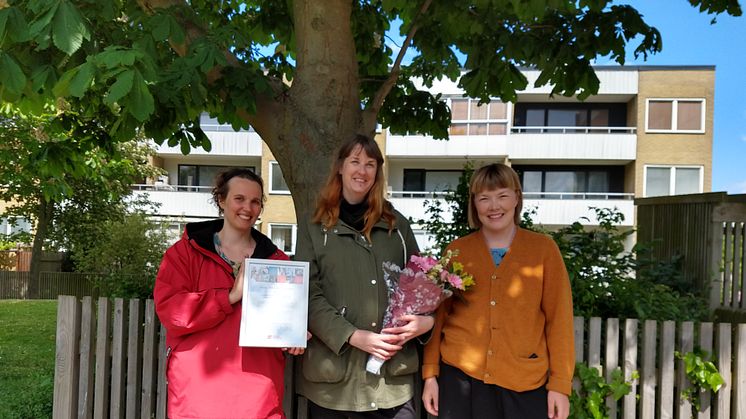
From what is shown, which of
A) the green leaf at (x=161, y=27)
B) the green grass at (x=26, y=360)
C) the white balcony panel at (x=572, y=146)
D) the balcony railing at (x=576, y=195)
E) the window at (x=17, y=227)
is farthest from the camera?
the balcony railing at (x=576, y=195)

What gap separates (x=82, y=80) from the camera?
237 centimetres

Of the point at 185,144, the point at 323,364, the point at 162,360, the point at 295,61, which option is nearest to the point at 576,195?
the point at 295,61

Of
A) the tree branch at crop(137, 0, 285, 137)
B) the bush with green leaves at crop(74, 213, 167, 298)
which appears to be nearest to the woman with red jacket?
the tree branch at crop(137, 0, 285, 137)

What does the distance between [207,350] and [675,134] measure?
92.8ft

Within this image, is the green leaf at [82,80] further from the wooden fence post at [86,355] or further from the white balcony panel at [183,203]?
the white balcony panel at [183,203]

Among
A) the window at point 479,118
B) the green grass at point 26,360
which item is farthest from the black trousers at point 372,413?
the window at point 479,118

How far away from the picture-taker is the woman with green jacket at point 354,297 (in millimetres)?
2600

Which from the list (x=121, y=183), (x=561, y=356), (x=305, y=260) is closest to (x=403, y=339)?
(x=305, y=260)

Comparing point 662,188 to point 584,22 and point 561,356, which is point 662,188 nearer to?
point 584,22

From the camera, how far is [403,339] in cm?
257

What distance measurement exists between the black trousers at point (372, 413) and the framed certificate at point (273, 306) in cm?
45

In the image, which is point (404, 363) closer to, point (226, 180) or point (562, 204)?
point (226, 180)

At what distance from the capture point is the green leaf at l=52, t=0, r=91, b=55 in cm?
235

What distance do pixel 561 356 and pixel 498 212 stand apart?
76 cm
